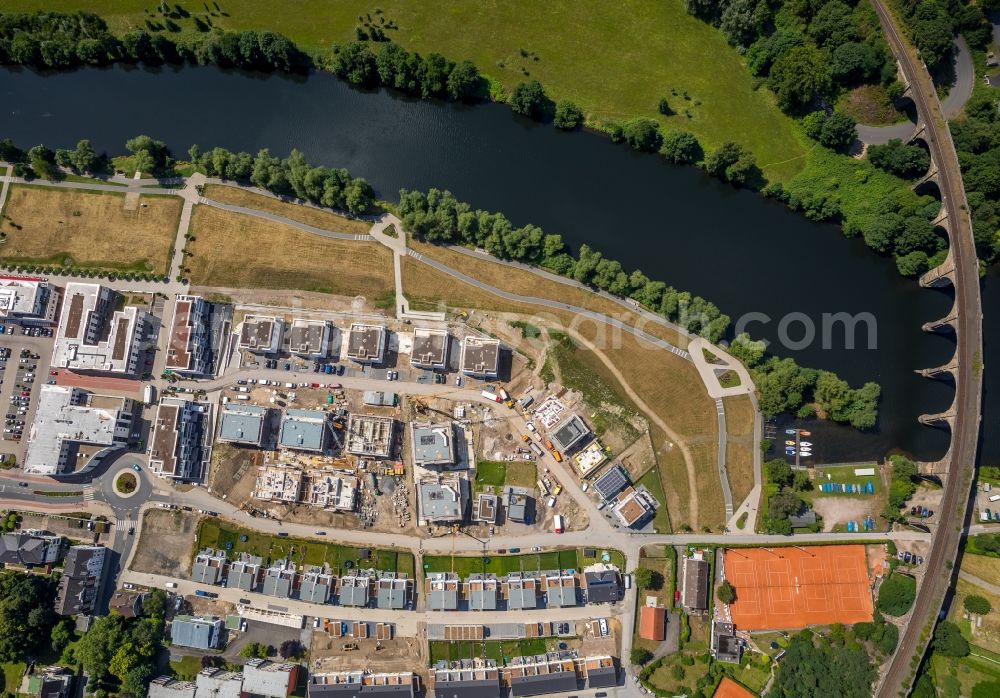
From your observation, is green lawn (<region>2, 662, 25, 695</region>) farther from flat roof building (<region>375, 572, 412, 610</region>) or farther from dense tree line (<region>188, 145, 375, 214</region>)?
dense tree line (<region>188, 145, 375, 214</region>)

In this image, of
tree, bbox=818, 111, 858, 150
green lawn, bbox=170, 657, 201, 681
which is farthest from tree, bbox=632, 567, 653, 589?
tree, bbox=818, 111, 858, 150

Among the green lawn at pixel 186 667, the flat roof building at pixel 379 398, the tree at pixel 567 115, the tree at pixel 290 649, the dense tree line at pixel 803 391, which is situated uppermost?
the tree at pixel 567 115

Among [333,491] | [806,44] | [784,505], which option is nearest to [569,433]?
[784,505]

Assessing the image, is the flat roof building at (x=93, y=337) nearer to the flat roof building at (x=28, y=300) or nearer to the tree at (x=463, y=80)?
the flat roof building at (x=28, y=300)

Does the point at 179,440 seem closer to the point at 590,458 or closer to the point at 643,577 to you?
the point at 590,458

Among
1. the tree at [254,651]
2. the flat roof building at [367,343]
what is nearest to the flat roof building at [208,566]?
the tree at [254,651]

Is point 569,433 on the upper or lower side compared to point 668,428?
lower
